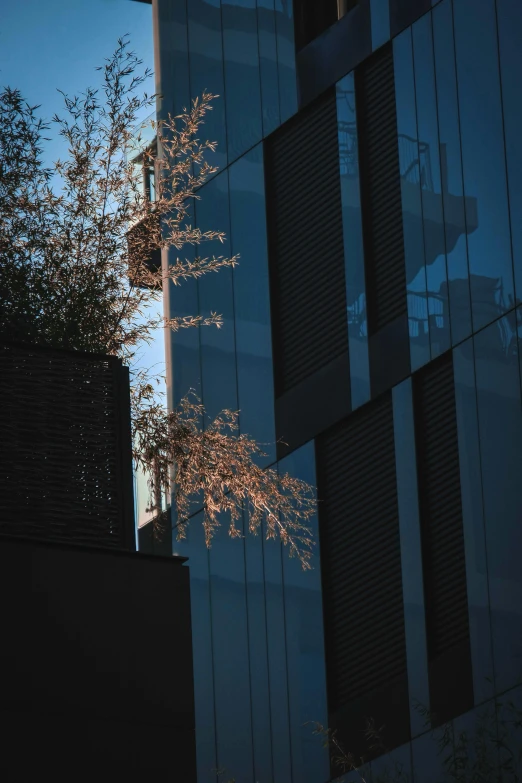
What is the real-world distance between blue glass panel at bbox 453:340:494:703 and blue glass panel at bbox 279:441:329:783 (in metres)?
2.05

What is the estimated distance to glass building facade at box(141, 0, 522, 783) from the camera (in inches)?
440

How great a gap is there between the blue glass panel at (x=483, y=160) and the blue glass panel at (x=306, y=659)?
2764 millimetres

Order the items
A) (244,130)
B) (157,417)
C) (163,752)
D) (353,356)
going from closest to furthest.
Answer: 1. (163,752)
2. (157,417)
3. (353,356)
4. (244,130)

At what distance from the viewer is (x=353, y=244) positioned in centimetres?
1318

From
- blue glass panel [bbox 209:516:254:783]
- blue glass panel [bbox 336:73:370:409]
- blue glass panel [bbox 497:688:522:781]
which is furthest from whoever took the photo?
blue glass panel [bbox 209:516:254:783]

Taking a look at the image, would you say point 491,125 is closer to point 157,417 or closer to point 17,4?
point 17,4

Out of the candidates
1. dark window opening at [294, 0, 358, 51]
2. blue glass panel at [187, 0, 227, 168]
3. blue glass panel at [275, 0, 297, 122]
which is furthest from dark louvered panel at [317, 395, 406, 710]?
dark window opening at [294, 0, 358, 51]

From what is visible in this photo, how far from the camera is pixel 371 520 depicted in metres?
12.5

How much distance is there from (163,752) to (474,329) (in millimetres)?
6526

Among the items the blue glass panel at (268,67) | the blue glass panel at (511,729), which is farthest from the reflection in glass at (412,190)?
the blue glass panel at (511,729)

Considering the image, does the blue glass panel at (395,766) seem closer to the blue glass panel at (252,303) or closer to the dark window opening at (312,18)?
the blue glass panel at (252,303)

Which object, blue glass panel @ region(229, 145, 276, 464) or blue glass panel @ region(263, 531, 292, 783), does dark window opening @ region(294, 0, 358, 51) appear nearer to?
blue glass panel @ region(229, 145, 276, 464)

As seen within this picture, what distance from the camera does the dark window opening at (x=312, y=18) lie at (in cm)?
1430

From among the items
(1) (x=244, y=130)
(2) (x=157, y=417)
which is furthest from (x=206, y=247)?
A: (2) (x=157, y=417)
